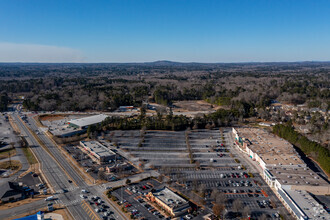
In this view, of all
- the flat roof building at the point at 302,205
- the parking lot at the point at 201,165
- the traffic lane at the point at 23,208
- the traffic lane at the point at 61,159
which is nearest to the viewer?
the flat roof building at the point at 302,205

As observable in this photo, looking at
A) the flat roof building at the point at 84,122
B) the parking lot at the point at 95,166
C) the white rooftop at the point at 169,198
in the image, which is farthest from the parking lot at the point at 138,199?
the flat roof building at the point at 84,122

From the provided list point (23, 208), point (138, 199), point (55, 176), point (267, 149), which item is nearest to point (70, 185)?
point (55, 176)

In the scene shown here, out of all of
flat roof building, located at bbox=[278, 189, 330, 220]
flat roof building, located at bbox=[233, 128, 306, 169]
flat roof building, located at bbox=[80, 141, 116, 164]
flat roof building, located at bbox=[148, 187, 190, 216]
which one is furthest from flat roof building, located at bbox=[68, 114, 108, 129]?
flat roof building, located at bbox=[278, 189, 330, 220]

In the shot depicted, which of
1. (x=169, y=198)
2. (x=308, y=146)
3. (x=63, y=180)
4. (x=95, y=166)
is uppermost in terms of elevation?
(x=308, y=146)

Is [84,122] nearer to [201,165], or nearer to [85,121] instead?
[85,121]

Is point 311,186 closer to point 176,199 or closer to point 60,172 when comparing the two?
point 176,199

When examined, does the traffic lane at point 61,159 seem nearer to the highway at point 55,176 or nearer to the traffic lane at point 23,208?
the highway at point 55,176
